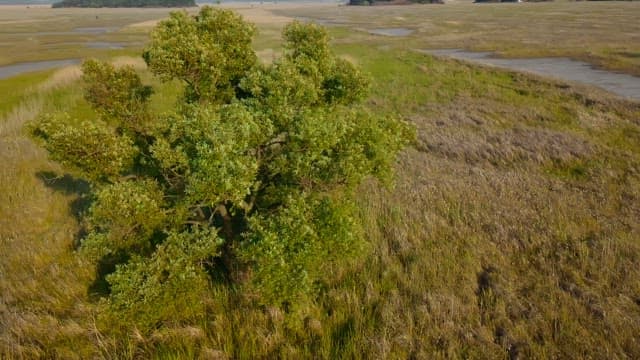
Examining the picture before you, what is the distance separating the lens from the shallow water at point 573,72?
3415 centimetres

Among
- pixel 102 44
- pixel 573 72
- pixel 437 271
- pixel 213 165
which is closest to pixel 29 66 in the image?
pixel 102 44

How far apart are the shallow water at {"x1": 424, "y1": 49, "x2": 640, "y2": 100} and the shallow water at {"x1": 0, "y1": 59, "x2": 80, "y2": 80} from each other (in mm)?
56145

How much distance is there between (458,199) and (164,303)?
9.16 metres

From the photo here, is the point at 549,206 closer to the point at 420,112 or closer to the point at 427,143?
the point at 427,143

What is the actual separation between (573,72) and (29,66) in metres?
65.4

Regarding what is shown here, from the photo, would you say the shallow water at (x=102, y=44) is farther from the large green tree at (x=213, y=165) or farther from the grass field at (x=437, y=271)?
the large green tree at (x=213, y=165)

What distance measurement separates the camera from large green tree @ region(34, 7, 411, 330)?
5.65 m

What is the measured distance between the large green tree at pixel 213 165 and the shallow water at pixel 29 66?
46348 mm

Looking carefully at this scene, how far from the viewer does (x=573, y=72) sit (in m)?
42.7

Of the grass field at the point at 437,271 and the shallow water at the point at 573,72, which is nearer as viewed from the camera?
the grass field at the point at 437,271

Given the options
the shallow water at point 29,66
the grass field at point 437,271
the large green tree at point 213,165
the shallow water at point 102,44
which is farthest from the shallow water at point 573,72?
the shallow water at point 102,44

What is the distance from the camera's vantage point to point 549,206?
11.3 meters

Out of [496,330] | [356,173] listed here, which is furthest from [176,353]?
[496,330]

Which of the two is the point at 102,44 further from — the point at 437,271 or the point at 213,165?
the point at 437,271
